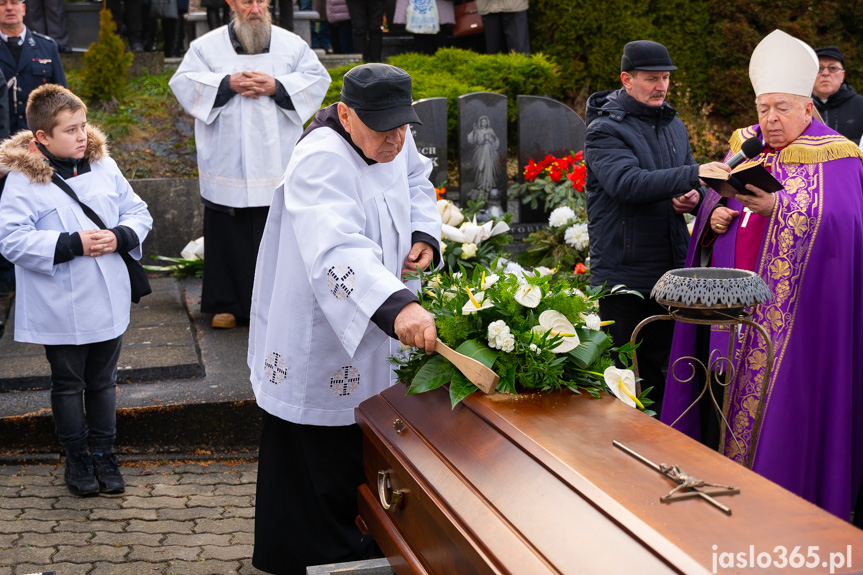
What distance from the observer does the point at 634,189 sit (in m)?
4.23

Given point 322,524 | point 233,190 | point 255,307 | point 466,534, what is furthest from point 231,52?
point 466,534

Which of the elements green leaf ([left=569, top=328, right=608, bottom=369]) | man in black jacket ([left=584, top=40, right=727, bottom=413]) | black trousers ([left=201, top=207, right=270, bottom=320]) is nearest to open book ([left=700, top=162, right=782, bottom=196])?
man in black jacket ([left=584, top=40, right=727, bottom=413])

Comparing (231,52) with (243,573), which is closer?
(243,573)

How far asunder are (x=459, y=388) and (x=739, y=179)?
1794mm

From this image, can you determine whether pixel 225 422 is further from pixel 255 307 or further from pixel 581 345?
pixel 581 345

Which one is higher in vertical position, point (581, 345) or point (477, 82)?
point (477, 82)

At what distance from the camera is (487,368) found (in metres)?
2.34

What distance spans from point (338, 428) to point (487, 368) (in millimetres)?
1061

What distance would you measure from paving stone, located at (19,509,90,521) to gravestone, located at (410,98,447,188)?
417 centimetres

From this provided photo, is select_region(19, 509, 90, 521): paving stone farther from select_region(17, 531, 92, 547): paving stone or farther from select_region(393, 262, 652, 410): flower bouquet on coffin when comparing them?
select_region(393, 262, 652, 410): flower bouquet on coffin

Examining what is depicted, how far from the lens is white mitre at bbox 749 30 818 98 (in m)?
3.67

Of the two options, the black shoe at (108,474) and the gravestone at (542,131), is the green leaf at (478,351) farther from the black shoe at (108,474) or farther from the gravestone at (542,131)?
the gravestone at (542,131)

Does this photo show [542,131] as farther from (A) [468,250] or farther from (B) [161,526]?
(B) [161,526]

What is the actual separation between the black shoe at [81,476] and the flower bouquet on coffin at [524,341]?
Result: 92.5 inches
